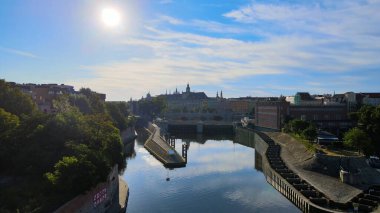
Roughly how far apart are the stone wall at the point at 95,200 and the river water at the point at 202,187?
11.8 ft

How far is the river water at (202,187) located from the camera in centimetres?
4222

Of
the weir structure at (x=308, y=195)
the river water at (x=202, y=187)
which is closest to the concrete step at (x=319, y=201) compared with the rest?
the weir structure at (x=308, y=195)

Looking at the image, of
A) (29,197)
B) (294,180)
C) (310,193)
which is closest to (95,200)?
(29,197)

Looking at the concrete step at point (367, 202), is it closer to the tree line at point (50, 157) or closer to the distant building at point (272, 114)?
the tree line at point (50, 157)

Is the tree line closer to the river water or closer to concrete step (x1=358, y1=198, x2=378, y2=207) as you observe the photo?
the river water

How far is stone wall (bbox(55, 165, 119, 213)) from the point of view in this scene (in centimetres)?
2889

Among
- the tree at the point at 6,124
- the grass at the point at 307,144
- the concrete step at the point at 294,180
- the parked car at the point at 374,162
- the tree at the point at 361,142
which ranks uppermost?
the tree at the point at 6,124

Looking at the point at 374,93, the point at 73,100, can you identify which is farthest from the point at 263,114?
the point at 73,100

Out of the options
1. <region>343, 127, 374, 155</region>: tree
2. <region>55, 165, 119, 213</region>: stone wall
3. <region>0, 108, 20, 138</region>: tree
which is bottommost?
<region>55, 165, 119, 213</region>: stone wall

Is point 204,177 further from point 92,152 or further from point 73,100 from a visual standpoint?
point 73,100

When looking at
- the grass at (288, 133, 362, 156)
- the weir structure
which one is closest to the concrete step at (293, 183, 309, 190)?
the weir structure

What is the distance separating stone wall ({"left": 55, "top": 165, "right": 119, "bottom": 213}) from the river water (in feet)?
11.8

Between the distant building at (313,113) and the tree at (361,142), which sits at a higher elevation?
the distant building at (313,113)

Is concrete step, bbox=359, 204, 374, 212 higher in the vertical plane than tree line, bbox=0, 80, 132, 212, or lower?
lower
